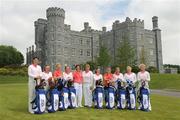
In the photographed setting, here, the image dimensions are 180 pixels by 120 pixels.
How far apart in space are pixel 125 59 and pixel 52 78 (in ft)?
141

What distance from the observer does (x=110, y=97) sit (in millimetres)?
15523

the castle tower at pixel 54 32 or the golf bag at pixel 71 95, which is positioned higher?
the castle tower at pixel 54 32

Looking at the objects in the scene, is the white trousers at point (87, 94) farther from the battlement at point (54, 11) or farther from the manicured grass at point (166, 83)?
the battlement at point (54, 11)

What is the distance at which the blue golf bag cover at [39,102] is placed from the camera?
1348 cm

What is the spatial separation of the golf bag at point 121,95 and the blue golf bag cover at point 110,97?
0.29 meters

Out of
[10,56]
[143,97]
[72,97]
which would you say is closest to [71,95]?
[72,97]

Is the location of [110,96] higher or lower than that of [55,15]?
lower

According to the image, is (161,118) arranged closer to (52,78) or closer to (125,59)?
(52,78)

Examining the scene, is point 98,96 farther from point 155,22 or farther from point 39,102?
point 155,22

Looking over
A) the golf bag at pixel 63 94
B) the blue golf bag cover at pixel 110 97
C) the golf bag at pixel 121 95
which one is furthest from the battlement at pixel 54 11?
the golf bag at pixel 63 94

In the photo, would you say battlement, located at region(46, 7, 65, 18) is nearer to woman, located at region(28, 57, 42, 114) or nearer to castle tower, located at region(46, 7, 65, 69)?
castle tower, located at region(46, 7, 65, 69)

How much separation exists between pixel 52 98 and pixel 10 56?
248 feet

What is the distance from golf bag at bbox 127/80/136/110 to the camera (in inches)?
612

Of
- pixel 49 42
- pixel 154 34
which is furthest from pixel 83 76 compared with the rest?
pixel 154 34
